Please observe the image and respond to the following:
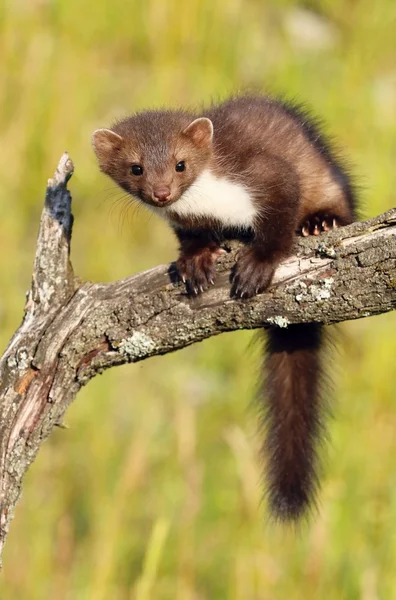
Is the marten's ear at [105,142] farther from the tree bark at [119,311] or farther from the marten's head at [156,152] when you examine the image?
the tree bark at [119,311]

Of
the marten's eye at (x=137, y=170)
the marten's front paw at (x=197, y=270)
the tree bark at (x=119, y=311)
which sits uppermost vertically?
the marten's eye at (x=137, y=170)

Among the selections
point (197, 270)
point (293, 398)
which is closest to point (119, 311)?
point (197, 270)

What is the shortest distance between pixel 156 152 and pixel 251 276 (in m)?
1.06

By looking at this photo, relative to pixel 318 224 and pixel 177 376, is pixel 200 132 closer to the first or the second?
pixel 318 224

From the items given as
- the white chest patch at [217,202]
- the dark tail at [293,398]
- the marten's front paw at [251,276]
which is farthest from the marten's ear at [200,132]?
the dark tail at [293,398]

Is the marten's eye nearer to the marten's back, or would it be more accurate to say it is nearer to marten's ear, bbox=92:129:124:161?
marten's ear, bbox=92:129:124:161

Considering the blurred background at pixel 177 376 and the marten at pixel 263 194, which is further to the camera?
the blurred background at pixel 177 376

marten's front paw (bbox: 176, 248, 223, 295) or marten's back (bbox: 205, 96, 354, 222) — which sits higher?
marten's back (bbox: 205, 96, 354, 222)

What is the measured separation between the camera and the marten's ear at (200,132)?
437 cm

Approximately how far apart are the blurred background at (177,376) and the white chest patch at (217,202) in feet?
1.66

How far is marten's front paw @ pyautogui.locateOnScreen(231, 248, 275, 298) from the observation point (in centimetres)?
356

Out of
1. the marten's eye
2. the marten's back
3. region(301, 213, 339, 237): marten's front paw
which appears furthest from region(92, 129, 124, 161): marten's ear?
region(301, 213, 339, 237): marten's front paw

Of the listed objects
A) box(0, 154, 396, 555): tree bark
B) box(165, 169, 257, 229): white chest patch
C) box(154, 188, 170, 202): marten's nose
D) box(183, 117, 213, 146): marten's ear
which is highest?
box(183, 117, 213, 146): marten's ear

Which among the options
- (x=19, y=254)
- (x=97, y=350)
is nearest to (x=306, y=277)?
(x=97, y=350)
